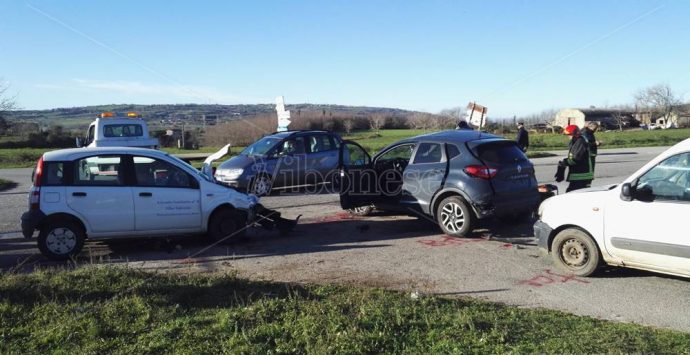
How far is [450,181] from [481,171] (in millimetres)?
538

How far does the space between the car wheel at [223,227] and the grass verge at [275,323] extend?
2490 millimetres

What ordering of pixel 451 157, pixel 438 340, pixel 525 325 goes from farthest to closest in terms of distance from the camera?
pixel 451 157
pixel 525 325
pixel 438 340

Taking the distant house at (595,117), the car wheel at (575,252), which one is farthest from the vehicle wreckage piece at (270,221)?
the distant house at (595,117)

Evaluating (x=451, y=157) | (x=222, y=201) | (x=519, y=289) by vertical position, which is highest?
(x=451, y=157)

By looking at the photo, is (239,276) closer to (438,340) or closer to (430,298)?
(430,298)

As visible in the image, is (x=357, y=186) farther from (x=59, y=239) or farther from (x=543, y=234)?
(x=59, y=239)

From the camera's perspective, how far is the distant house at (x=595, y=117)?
8044cm

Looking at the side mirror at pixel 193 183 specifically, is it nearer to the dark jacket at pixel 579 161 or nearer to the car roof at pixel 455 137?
the car roof at pixel 455 137

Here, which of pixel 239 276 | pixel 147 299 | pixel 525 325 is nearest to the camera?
pixel 525 325

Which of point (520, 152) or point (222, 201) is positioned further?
point (520, 152)

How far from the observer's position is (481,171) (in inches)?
338

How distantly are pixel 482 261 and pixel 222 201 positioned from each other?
13.0 feet

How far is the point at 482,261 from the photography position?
737 centimetres

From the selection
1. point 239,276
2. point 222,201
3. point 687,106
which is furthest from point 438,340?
point 687,106
